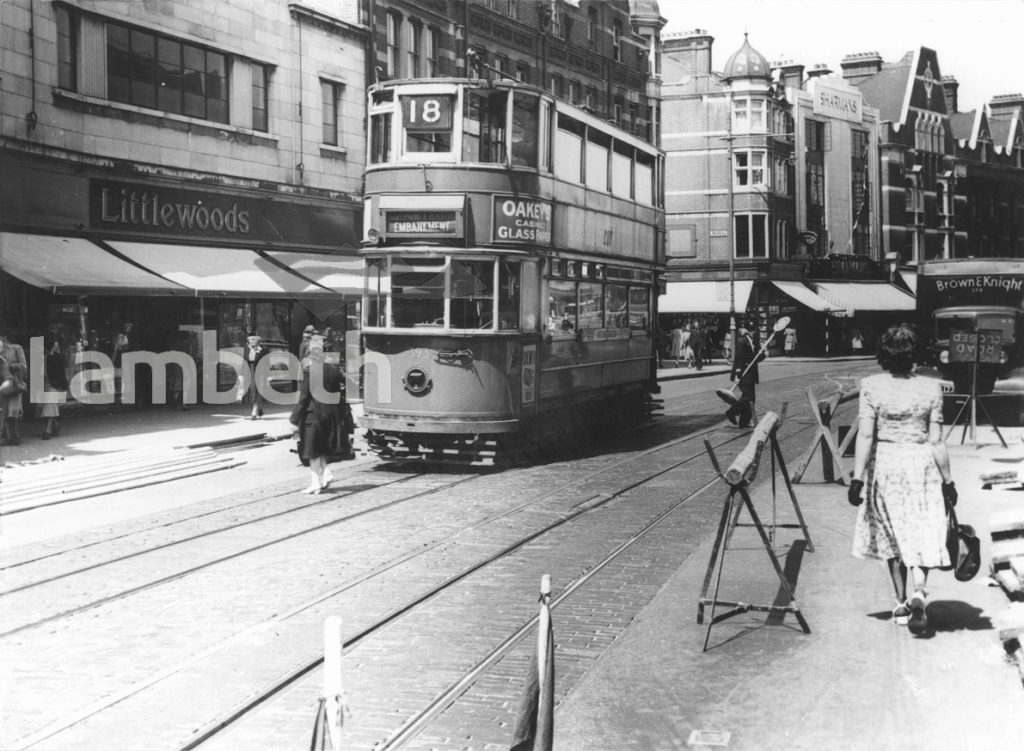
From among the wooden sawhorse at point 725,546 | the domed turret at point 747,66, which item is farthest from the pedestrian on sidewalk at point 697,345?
the wooden sawhorse at point 725,546

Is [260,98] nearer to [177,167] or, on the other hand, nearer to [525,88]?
[177,167]

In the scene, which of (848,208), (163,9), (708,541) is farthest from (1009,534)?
(848,208)

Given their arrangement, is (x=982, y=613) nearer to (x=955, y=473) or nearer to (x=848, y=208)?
(x=955, y=473)

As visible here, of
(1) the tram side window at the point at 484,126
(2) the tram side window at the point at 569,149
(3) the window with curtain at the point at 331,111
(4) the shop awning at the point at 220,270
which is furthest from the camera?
(3) the window with curtain at the point at 331,111

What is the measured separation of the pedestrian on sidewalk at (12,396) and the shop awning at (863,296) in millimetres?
43631

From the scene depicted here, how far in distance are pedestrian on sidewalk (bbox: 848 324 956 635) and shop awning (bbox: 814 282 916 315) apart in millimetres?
48671

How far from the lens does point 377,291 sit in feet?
47.2

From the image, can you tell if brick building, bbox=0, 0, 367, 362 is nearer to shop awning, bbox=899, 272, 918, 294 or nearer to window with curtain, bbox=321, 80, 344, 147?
window with curtain, bbox=321, 80, 344, 147

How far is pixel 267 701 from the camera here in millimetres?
5723

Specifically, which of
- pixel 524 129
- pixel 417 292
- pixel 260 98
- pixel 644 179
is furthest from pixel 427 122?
pixel 260 98

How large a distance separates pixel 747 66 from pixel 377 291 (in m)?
42.2

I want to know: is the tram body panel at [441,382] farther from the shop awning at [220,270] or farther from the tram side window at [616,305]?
the shop awning at [220,270]

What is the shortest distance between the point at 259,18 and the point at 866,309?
3958cm

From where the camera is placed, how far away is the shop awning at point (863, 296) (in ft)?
179
